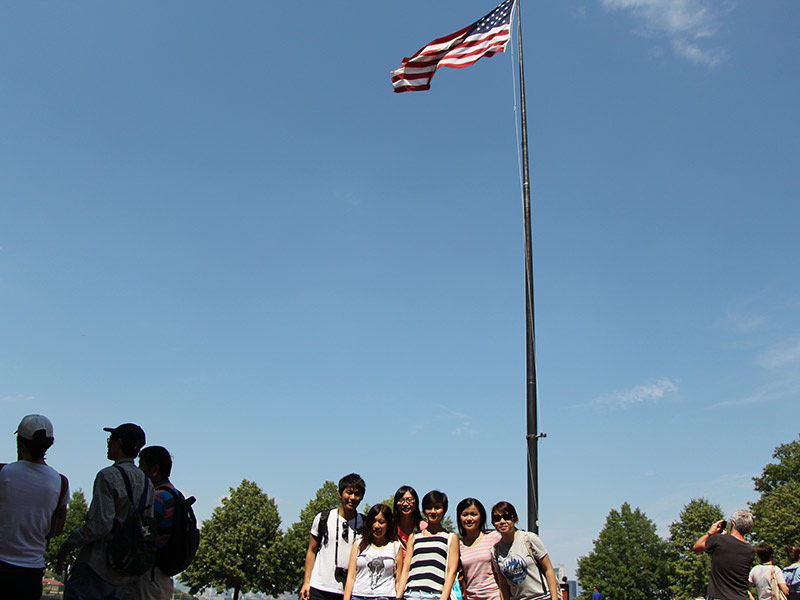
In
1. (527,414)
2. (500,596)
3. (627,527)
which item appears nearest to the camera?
(500,596)

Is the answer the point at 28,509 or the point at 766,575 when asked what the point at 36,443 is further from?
the point at 766,575

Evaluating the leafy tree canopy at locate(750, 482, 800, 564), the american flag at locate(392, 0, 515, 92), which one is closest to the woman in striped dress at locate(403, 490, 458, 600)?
the american flag at locate(392, 0, 515, 92)

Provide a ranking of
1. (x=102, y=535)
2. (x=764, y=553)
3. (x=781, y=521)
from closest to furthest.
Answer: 1. (x=102, y=535)
2. (x=764, y=553)
3. (x=781, y=521)

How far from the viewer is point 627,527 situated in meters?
71.3

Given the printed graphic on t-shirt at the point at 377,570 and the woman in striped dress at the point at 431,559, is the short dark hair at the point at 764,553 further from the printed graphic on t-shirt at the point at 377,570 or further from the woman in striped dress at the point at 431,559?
the printed graphic on t-shirt at the point at 377,570

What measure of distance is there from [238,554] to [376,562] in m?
47.3

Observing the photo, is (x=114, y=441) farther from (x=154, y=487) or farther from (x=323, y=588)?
(x=323, y=588)

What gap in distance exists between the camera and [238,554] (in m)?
49.3

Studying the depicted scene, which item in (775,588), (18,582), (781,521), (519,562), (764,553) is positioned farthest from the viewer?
(781,521)

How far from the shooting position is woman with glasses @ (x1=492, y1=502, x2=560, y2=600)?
6789 millimetres

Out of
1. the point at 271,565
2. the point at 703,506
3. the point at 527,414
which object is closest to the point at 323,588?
the point at 527,414

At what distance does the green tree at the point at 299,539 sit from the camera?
164ft

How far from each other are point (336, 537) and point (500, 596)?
1.93 meters

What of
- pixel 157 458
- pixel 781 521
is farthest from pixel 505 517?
pixel 781 521
